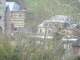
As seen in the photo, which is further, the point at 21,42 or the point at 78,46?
the point at 78,46

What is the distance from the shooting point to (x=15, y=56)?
9.63 metres

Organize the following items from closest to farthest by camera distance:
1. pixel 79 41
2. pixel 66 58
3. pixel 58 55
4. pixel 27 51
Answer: pixel 27 51 → pixel 58 55 → pixel 66 58 → pixel 79 41

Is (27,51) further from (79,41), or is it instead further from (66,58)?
(79,41)

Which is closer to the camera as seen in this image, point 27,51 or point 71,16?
point 71,16

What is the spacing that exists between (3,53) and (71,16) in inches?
144

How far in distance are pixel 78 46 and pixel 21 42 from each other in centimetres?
826

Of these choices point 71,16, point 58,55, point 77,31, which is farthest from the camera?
point 58,55

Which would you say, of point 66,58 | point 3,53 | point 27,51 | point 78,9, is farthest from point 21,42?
point 78,9

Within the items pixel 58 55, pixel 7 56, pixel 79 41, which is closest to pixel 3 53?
pixel 7 56

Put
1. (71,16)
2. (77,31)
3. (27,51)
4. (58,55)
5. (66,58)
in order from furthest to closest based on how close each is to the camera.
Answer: (66,58), (58,55), (27,51), (71,16), (77,31)

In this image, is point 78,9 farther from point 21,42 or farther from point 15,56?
point 15,56

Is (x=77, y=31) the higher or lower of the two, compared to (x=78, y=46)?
higher

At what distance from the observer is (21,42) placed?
8875 mm

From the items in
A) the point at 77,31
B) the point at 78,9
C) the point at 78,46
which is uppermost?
the point at 78,9
